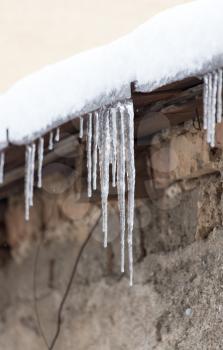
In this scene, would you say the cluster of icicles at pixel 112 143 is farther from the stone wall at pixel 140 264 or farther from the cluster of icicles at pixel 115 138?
the stone wall at pixel 140 264

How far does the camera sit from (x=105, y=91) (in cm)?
232

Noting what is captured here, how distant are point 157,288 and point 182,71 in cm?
96

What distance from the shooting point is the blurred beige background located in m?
2.68

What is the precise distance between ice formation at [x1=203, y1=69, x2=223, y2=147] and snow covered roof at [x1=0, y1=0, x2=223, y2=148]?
33 mm

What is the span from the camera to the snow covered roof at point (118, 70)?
6.86ft

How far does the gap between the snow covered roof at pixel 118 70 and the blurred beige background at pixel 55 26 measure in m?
0.13

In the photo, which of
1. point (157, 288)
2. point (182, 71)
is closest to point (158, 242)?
point (157, 288)

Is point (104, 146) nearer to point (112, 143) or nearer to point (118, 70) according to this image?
point (112, 143)

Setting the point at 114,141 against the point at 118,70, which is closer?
the point at 118,70

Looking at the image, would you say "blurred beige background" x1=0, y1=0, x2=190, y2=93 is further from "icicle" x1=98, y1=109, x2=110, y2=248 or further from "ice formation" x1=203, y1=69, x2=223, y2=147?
"ice formation" x1=203, y1=69, x2=223, y2=147

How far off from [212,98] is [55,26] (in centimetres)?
91

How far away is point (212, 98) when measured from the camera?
85.6 inches

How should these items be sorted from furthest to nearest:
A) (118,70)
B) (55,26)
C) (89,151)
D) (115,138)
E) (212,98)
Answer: (55,26) → (89,151) → (115,138) → (118,70) → (212,98)

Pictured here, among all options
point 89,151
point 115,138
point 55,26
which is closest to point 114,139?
point 115,138
